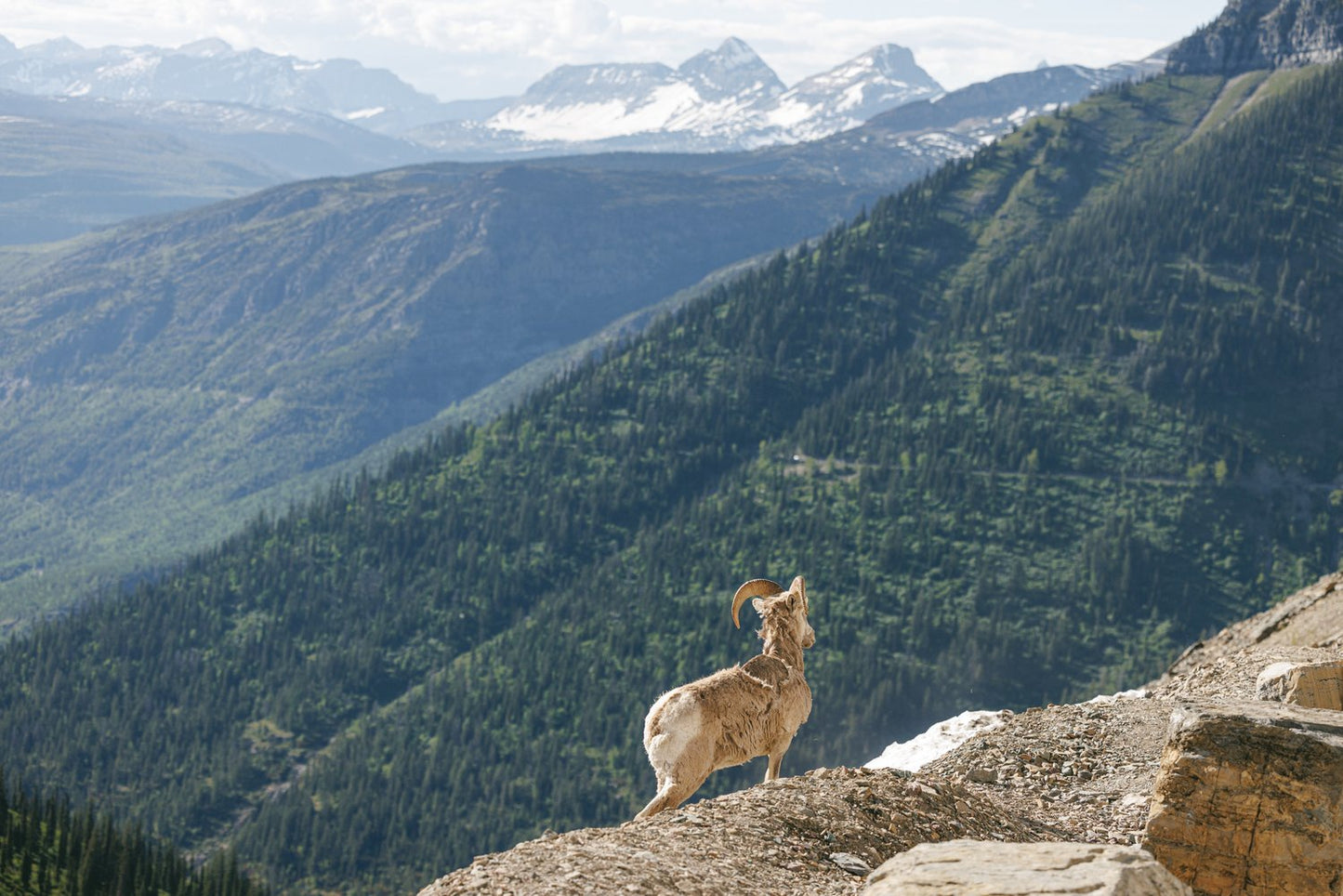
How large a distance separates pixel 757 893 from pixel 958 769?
13.3 meters

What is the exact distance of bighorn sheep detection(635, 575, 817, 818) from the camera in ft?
97.5

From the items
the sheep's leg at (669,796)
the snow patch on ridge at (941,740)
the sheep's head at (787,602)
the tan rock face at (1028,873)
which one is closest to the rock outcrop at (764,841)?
the sheep's leg at (669,796)

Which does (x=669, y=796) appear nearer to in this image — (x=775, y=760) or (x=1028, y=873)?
(x=775, y=760)

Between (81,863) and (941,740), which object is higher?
(941,740)

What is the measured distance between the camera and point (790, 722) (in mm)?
33188

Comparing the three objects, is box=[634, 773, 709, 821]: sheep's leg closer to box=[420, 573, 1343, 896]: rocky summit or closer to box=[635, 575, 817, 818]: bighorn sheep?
box=[635, 575, 817, 818]: bighorn sheep

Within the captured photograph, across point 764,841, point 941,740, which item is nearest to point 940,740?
point 941,740

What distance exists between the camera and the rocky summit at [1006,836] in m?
20.3

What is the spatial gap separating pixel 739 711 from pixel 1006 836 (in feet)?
20.4

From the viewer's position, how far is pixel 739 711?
31.2m

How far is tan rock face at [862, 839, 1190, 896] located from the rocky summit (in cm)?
3

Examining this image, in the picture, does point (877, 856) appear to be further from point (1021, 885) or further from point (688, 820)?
point (1021, 885)

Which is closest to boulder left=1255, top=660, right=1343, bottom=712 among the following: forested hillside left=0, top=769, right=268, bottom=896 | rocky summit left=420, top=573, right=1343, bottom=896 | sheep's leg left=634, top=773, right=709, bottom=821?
rocky summit left=420, top=573, right=1343, bottom=896

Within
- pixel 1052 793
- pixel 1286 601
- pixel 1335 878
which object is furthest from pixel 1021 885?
pixel 1286 601
